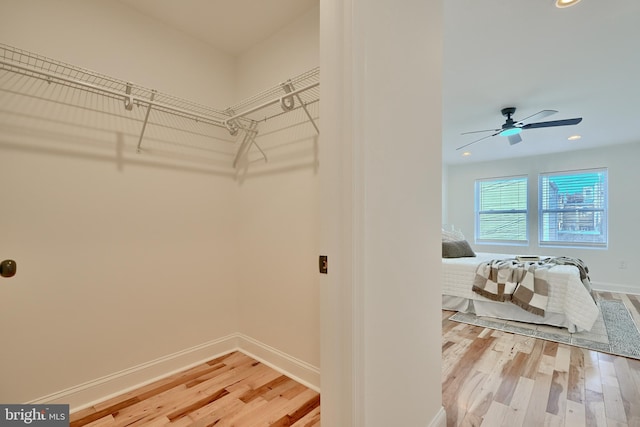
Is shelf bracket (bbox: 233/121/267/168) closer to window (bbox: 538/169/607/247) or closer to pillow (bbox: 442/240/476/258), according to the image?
pillow (bbox: 442/240/476/258)

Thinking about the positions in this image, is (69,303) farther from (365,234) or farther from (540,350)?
(540,350)

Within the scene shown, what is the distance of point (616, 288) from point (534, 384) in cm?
425

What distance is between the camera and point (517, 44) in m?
2.05

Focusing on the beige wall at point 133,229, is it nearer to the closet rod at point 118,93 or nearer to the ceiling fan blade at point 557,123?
the closet rod at point 118,93

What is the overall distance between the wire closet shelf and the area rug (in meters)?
2.95

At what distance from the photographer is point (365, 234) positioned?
0.95 metres

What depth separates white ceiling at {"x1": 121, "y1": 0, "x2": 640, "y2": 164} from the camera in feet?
5.78

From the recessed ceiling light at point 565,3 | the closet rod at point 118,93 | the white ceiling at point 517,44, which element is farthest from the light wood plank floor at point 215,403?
the recessed ceiling light at point 565,3

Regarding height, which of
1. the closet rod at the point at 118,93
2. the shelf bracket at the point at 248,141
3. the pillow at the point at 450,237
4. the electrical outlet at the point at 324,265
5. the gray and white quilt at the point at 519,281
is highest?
the closet rod at the point at 118,93

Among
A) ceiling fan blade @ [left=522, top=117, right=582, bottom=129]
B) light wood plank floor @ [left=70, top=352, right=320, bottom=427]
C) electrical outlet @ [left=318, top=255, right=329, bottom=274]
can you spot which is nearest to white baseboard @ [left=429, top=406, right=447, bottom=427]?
light wood plank floor @ [left=70, top=352, right=320, bottom=427]

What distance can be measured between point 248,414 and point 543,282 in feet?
10.1

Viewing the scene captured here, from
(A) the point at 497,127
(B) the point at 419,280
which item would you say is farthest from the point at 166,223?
(A) the point at 497,127

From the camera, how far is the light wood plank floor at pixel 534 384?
1.66 meters

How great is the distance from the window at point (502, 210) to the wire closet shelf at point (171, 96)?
17.9ft
